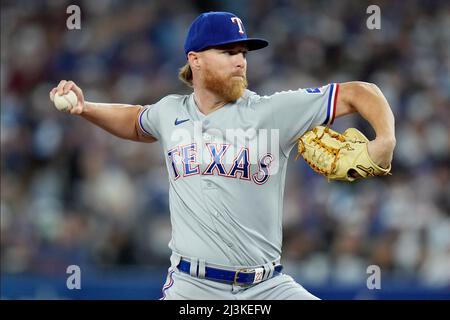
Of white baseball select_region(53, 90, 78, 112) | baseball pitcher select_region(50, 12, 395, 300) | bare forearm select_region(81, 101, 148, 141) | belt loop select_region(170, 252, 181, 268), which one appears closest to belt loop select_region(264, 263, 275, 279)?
baseball pitcher select_region(50, 12, 395, 300)

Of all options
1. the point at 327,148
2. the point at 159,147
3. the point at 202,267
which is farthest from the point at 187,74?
the point at 159,147

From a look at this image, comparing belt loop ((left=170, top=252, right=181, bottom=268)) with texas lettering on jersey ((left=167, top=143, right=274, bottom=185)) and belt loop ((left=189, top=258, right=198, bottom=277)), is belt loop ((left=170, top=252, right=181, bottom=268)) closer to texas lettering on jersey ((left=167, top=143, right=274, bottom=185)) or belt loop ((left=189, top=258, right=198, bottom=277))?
belt loop ((left=189, top=258, right=198, bottom=277))

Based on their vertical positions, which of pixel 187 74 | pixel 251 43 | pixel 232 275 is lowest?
pixel 232 275

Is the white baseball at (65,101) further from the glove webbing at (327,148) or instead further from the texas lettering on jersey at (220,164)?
the glove webbing at (327,148)

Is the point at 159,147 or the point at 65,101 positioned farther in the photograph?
the point at 159,147

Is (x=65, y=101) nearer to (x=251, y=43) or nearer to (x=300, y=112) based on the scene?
(x=251, y=43)
